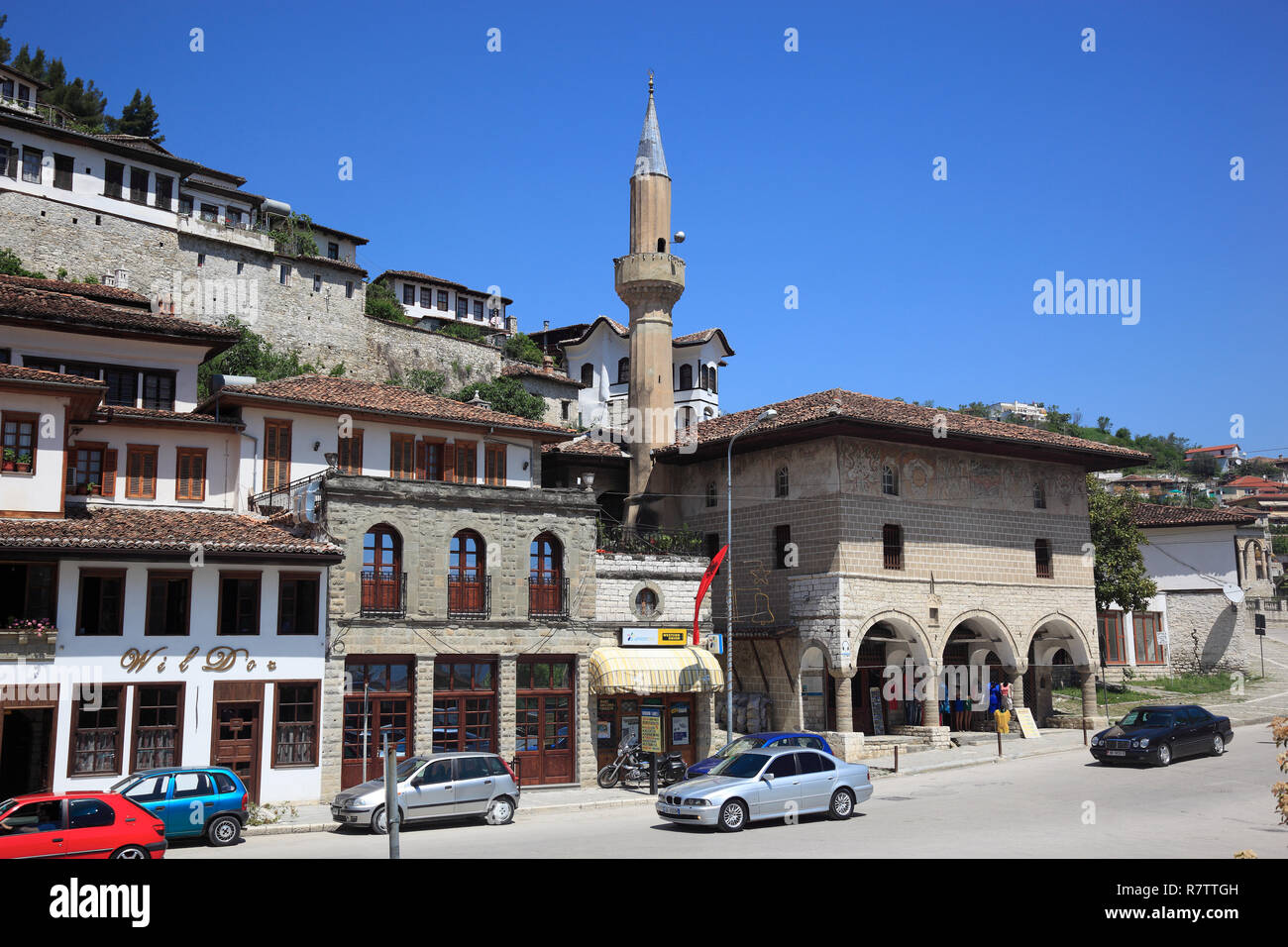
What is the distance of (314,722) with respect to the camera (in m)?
25.7

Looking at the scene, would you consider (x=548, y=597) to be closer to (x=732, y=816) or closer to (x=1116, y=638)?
(x=732, y=816)

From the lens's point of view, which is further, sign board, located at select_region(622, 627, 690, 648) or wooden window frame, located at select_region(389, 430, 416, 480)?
wooden window frame, located at select_region(389, 430, 416, 480)

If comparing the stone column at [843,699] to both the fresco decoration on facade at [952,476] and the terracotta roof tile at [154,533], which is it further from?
the terracotta roof tile at [154,533]

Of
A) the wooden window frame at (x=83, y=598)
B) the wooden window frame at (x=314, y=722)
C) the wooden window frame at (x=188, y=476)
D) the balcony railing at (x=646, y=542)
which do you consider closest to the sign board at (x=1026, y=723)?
the balcony railing at (x=646, y=542)

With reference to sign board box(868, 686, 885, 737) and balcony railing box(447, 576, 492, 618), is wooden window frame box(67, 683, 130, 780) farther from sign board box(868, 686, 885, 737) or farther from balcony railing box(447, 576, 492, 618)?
sign board box(868, 686, 885, 737)

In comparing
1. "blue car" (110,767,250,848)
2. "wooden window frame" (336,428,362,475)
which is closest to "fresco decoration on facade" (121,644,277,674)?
"blue car" (110,767,250,848)

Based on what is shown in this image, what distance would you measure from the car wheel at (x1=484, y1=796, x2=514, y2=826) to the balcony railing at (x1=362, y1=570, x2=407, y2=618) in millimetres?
6478

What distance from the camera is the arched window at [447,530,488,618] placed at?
28562 millimetres

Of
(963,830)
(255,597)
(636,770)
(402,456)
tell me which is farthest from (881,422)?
(255,597)

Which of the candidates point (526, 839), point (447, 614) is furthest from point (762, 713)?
point (526, 839)

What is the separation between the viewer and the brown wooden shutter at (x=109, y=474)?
29125 mm

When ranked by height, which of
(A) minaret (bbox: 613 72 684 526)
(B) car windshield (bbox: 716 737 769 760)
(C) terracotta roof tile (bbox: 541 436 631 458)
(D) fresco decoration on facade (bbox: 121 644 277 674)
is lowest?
(B) car windshield (bbox: 716 737 769 760)

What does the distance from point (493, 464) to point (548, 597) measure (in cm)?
585

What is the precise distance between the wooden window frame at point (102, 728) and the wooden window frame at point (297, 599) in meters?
3.52
